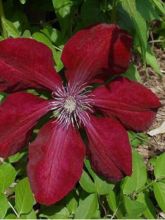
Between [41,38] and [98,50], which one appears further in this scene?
[41,38]

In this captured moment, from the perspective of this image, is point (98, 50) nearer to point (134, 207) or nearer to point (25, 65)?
point (25, 65)

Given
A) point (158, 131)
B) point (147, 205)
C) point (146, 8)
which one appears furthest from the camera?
point (158, 131)

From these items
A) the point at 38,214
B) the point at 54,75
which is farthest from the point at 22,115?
the point at 38,214

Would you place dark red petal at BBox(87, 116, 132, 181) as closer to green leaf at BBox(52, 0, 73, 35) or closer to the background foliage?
the background foliage

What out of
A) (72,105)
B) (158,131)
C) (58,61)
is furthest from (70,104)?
(158,131)

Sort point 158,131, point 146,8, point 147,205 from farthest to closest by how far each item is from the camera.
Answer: point 158,131, point 147,205, point 146,8

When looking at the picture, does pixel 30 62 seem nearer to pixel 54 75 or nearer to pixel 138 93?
pixel 54 75

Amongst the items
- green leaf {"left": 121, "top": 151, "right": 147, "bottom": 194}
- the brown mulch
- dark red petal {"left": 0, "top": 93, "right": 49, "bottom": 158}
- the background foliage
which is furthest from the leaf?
dark red petal {"left": 0, "top": 93, "right": 49, "bottom": 158}
